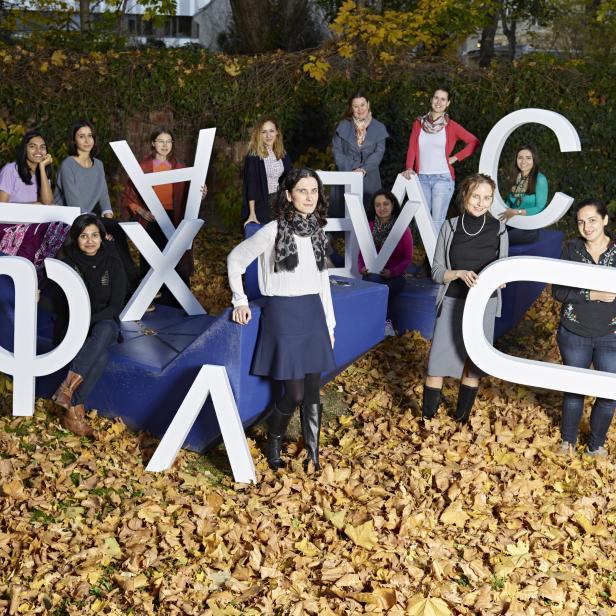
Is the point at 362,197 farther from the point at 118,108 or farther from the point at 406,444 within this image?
the point at 118,108

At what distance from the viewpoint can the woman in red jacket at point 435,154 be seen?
766cm

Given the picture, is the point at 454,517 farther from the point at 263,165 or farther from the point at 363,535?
the point at 263,165

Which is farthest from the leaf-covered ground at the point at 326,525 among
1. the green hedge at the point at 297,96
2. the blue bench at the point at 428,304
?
the green hedge at the point at 297,96

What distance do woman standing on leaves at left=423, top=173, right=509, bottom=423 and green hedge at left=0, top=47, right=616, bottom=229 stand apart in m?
5.42

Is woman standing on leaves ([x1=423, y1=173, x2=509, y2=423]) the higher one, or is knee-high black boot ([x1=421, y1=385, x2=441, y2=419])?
woman standing on leaves ([x1=423, y1=173, x2=509, y2=423])

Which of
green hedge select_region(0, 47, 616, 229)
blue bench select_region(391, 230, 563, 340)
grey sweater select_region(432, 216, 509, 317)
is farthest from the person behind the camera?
green hedge select_region(0, 47, 616, 229)

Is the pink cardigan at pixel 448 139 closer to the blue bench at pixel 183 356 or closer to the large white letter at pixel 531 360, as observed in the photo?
the blue bench at pixel 183 356

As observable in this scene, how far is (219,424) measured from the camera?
198 inches

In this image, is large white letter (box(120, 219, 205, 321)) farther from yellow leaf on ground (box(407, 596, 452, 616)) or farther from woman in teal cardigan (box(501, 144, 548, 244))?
yellow leaf on ground (box(407, 596, 452, 616))

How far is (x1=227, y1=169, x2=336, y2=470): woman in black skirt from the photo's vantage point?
4.77 m

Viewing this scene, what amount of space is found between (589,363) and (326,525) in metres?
1.86

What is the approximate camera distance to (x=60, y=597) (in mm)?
4047

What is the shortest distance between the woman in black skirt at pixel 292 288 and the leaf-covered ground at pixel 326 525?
2.25 ft

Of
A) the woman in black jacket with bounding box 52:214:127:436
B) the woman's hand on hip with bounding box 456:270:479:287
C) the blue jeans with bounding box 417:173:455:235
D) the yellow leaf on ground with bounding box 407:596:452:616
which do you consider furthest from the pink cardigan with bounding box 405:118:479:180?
the yellow leaf on ground with bounding box 407:596:452:616
